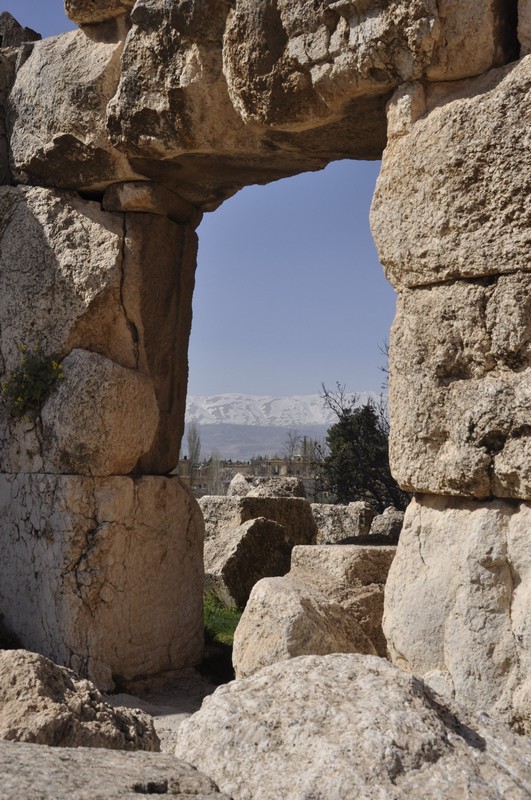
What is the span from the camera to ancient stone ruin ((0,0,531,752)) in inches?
158

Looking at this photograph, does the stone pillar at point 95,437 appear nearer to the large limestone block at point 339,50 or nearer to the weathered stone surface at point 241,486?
the large limestone block at point 339,50

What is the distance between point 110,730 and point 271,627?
1779mm

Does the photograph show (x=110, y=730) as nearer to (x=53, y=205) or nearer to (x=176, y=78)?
(x=176, y=78)

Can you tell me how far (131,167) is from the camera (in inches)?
264

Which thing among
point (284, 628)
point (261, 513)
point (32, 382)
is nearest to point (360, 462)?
point (261, 513)

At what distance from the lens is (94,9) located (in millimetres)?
6590

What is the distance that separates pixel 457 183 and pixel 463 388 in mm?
910

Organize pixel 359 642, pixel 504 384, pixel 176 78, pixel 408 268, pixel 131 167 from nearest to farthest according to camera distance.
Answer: pixel 504 384
pixel 408 268
pixel 359 642
pixel 176 78
pixel 131 167

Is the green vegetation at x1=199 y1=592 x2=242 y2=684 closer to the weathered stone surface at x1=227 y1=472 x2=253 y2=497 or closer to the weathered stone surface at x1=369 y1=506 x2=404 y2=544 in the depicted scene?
the weathered stone surface at x1=369 y1=506 x2=404 y2=544

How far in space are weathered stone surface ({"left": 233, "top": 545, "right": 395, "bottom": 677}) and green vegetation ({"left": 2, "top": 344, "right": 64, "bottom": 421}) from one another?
2267mm

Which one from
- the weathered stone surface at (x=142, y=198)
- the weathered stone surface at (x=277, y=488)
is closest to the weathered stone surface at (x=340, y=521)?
the weathered stone surface at (x=277, y=488)

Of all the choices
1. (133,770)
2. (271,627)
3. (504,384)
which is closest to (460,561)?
(504,384)

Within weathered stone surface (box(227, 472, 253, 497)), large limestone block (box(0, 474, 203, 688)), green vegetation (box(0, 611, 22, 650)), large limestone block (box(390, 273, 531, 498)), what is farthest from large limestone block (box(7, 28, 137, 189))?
weathered stone surface (box(227, 472, 253, 497))

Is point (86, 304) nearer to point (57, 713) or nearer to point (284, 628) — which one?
point (284, 628)
